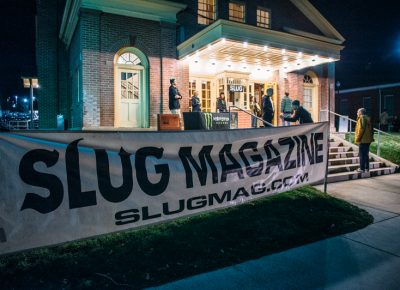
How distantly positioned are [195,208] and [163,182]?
0.63m

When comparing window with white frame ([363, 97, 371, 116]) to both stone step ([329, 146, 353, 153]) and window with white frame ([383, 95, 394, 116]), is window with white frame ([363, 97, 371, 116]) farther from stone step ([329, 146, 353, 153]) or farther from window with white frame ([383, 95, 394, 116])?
stone step ([329, 146, 353, 153])

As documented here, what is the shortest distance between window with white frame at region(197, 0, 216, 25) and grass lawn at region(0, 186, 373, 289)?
37.4 ft

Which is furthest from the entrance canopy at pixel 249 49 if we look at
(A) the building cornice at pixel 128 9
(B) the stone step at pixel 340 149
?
(B) the stone step at pixel 340 149

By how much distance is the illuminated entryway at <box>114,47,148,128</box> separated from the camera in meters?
12.4

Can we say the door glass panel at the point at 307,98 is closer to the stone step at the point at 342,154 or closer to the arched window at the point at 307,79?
the arched window at the point at 307,79

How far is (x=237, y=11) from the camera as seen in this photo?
52.1ft

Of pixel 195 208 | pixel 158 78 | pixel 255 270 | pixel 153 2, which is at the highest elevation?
pixel 153 2

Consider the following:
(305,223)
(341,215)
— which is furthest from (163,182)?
(341,215)

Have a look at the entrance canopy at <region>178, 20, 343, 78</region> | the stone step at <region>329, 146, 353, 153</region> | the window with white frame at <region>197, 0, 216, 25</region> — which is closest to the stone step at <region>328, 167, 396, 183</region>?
the stone step at <region>329, 146, 353, 153</region>

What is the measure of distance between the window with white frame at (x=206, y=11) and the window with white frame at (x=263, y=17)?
9.19ft

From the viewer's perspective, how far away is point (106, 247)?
409 cm

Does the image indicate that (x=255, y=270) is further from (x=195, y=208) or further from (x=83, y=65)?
(x=83, y=65)

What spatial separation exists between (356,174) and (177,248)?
7.32 metres

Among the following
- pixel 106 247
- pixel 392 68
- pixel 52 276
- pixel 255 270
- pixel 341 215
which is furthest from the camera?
pixel 392 68
